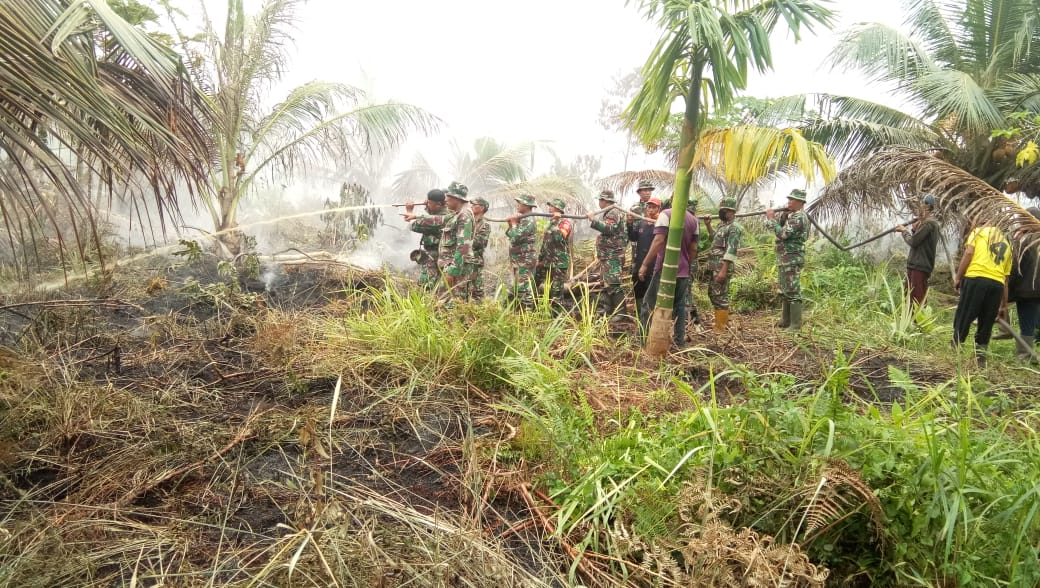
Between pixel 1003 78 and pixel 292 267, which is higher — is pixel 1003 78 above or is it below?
above

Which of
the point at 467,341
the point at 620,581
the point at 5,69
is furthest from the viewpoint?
the point at 467,341

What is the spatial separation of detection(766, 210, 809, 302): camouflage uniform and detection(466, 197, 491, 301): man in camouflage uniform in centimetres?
358

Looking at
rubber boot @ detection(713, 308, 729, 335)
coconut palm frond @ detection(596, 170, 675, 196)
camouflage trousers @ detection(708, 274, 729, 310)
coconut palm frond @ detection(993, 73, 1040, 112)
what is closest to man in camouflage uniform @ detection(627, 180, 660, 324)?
camouflage trousers @ detection(708, 274, 729, 310)

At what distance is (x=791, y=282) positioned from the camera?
6.69 meters

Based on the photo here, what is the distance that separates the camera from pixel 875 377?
4672mm

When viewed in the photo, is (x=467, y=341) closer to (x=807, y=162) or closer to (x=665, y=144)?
(x=807, y=162)

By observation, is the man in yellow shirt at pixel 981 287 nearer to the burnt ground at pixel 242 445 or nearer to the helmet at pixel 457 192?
the burnt ground at pixel 242 445

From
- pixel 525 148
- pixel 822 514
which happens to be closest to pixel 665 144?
pixel 525 148

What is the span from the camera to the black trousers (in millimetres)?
4840

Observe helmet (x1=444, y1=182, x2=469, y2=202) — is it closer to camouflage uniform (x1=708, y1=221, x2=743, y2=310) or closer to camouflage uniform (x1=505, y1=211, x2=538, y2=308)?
camouflage uniform (x1=505, y1=211, x2=538, y2=308)

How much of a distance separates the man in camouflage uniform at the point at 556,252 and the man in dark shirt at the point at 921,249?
3.95m

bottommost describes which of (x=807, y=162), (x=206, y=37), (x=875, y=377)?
(x=875, y=377)

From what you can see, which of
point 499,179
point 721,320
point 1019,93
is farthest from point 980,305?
point 499,179

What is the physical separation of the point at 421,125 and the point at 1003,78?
359 inches
